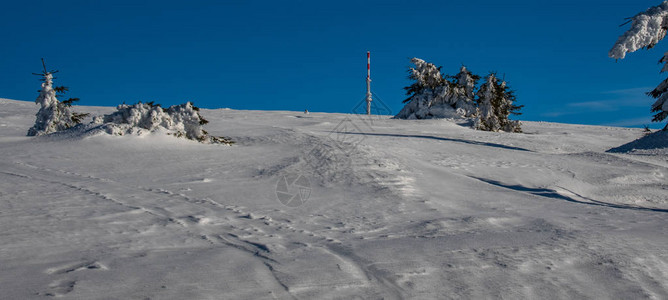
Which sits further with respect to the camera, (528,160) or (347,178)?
(528,160)

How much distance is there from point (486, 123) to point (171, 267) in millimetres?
24250

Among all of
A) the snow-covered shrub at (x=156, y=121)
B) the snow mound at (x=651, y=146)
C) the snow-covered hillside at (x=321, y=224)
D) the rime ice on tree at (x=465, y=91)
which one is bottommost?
the snow-covered hillside at (x=321, y=224)

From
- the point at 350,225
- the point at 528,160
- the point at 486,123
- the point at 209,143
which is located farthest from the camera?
the point at 486,123

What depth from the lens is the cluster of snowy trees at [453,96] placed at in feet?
91.2

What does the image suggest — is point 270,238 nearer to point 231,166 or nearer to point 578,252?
point 578,252

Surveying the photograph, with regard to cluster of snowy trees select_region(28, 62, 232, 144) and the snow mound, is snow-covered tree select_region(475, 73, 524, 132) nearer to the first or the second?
the snow mound

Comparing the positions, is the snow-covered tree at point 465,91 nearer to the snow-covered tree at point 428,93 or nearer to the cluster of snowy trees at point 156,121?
the snow-covered tree at point 428,93

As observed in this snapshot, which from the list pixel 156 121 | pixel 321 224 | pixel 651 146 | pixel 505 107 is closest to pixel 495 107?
pixel 505 107

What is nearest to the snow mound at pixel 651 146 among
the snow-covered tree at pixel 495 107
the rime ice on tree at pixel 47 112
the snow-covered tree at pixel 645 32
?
the snow-covered tree at pixel 645 32

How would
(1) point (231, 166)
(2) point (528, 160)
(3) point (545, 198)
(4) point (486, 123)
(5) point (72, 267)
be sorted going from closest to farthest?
(5) point (72, 267), (3) point (545, 198), (1) point (231, 166), (2) point (528, 160), (4) point (486, 123)

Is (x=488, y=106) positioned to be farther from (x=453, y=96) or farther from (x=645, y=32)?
(x=645, y=32)

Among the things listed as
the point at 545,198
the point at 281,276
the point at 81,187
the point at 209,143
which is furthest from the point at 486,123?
the point at 281,276

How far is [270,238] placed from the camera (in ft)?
17.5

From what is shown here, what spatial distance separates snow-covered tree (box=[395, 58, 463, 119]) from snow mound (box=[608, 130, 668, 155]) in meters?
12.6
